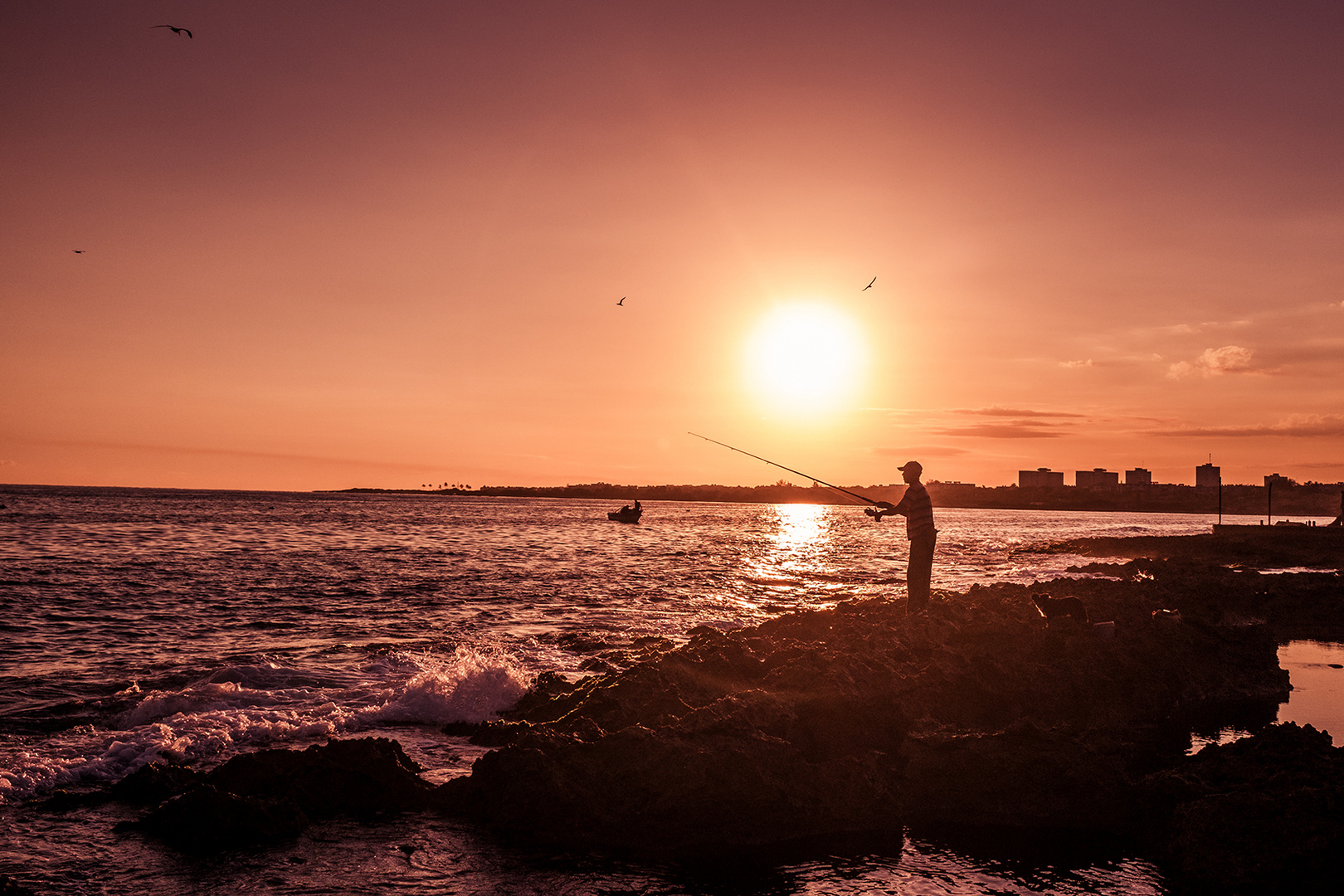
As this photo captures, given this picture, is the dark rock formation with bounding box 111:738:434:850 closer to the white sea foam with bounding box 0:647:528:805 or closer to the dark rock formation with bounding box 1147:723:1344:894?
the white sea foam with bounding box 0:647:528:805

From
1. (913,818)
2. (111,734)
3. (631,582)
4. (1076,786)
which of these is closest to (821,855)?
(913,818)

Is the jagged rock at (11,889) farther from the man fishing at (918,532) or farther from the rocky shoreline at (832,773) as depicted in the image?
the man fishing at (918,532)

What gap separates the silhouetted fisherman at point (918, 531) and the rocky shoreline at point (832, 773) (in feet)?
6.27

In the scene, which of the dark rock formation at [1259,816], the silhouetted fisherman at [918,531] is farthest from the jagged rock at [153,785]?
the silhouetted fisherman at [918,531]

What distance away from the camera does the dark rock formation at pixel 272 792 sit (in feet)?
21.2

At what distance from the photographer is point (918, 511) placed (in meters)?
11.4

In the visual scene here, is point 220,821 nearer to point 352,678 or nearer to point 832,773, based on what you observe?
point 832,773

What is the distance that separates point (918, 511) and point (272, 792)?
855 centimetres

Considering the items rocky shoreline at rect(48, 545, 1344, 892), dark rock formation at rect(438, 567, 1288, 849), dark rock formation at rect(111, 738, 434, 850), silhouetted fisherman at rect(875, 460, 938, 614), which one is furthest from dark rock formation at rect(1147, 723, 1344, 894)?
dark rock formation at rect(111, 738, 434, 850)

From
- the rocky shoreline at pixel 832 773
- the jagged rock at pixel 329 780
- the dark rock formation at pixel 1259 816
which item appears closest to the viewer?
the dark rock formation at pixel 1259 816

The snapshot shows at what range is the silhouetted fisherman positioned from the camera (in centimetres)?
1132

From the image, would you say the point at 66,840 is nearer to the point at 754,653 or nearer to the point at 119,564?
the point at 754,653

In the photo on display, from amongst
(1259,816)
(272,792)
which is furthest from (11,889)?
(1259,816)

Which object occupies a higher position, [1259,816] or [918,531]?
[918,531]
